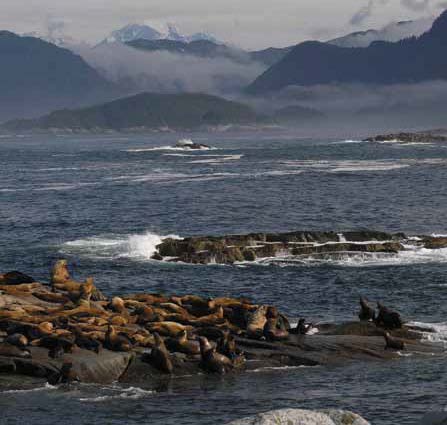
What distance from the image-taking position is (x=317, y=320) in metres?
46.7

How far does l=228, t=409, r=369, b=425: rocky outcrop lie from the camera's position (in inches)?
830

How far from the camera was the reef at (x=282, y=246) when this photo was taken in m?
64.0

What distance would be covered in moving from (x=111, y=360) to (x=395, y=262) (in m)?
29.3

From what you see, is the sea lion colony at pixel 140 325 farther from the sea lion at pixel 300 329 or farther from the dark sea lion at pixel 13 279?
the dark sea lion at pixel 13 279

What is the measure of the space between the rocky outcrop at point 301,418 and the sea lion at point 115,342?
16771mm

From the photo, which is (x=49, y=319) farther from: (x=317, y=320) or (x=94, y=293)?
(x=317, y=320)

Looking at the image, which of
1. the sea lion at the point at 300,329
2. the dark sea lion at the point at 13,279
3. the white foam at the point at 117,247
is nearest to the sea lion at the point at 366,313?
the sea lion at the point at 300,329

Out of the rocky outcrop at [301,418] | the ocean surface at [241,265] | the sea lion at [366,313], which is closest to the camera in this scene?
the rocky outcrop at [301,418]

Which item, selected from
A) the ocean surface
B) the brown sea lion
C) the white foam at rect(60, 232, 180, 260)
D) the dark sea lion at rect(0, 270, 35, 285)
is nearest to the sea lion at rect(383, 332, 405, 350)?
the ocean surface

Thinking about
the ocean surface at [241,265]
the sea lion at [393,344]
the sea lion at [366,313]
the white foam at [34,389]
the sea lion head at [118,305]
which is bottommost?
the ocean surface at [241,265]

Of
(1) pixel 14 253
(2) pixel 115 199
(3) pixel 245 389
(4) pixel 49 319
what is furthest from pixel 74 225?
(3) pixel 245 389

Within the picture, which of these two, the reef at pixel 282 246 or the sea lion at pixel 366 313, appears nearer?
the sea lion at pixel 366 313

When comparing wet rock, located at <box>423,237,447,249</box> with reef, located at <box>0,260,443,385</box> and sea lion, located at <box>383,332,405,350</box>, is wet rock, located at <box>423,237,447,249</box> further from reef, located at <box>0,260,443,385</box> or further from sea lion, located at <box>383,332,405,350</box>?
sea lion, located at <box>383,332,405,350</box>

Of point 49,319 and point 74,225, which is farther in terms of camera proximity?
point 74,225
